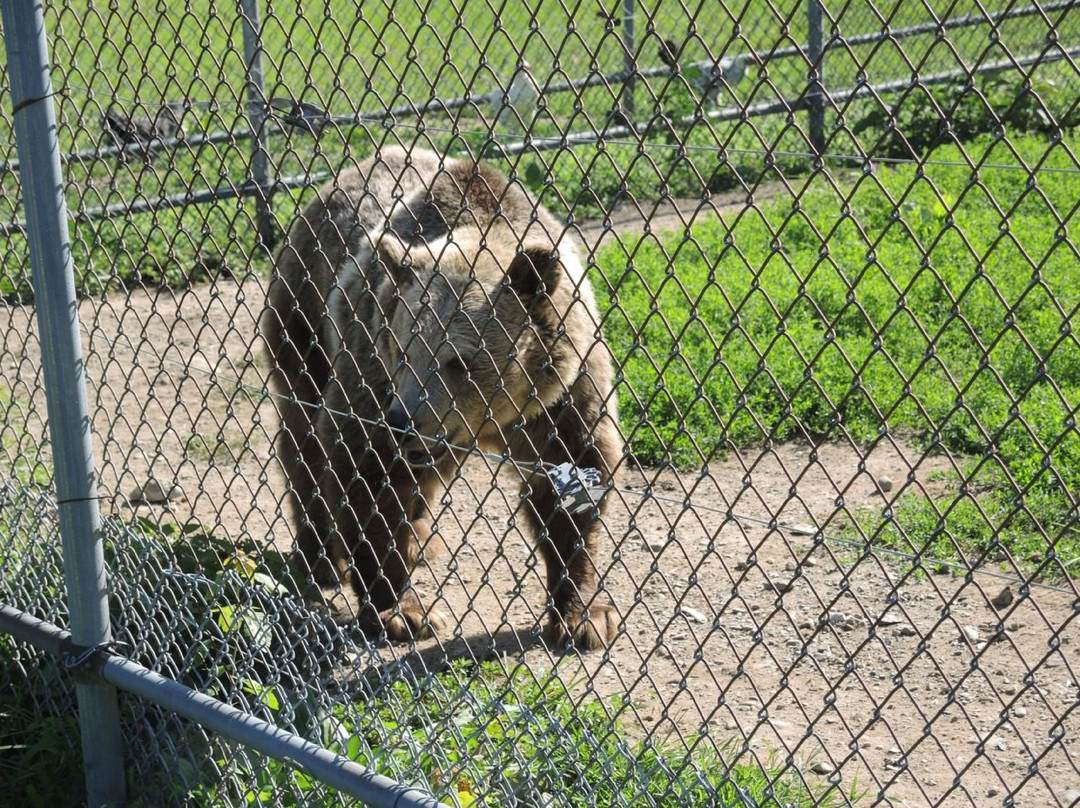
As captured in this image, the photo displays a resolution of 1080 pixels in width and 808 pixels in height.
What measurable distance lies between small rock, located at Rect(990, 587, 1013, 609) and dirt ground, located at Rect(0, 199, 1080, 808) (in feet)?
0.10

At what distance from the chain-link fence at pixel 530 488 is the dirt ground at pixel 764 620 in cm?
2

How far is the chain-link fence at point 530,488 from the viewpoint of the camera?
242 cm

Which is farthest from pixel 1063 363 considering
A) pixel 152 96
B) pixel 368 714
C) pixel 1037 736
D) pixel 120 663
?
pixel 152 96

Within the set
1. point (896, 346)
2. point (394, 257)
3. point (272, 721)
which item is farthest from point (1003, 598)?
point (272, 721)

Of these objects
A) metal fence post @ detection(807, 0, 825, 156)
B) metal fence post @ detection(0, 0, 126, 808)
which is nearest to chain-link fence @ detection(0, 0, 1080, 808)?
metal fence post @ detection(0, 0, 126, 808)

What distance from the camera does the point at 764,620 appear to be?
460 cm

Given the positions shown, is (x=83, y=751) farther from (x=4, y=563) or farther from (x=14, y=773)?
(x=4, y=563)

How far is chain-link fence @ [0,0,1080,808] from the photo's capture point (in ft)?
7.93

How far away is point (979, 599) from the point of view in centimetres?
462

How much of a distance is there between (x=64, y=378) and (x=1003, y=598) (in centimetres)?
330

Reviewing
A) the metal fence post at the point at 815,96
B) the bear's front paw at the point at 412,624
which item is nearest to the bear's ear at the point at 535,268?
the bear's front paw at the point at 412,624

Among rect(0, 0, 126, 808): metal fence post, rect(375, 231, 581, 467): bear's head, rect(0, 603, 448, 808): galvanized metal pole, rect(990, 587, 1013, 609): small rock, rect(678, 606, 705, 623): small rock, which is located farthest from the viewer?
rect(678, 606, 705, 623): small rock

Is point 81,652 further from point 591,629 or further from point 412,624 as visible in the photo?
point 591,629

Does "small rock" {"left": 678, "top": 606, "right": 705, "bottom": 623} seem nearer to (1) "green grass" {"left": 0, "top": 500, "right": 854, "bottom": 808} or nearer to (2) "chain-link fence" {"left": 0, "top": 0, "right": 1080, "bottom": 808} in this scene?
(2) "chain-link fence" {"left": 0, "top": 0, "right": 1080, "bottom": 808}
